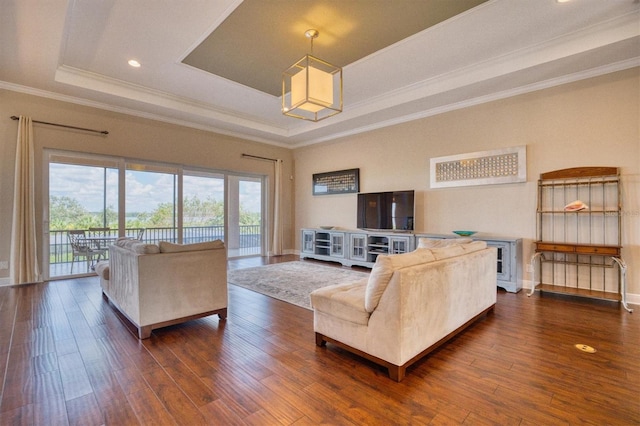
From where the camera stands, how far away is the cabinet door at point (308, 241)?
22.6ft

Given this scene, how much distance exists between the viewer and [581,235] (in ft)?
12.9

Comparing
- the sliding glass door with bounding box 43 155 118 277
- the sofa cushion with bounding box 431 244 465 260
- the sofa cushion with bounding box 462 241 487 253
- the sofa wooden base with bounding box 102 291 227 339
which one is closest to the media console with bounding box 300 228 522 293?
the sofa cushion with bounding box 462 241 487 253

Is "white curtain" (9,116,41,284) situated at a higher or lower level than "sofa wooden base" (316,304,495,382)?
higher

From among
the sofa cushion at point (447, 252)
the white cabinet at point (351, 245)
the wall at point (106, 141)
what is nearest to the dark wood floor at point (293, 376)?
the sofa cushion at point (447, 252)

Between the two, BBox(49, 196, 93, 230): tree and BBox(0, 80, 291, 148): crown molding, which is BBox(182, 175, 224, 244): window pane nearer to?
BBox(0, 80, 291, 148): crown molding

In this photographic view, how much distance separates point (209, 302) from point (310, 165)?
207 inches

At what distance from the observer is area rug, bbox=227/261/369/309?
4066 millimetres

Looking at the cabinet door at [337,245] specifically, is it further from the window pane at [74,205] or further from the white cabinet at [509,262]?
the window pane at [74,205]

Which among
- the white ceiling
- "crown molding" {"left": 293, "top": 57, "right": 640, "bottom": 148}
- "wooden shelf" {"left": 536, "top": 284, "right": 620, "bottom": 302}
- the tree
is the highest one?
the white ceiling

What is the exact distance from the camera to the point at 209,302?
3.05 meters

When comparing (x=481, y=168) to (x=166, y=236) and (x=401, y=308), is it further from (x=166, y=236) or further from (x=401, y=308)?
(x=166, y=236)

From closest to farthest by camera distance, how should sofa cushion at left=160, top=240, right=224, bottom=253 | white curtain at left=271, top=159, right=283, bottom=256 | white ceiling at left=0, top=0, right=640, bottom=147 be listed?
sofa cushion at left=160, top=240, right=224, bottom=253 → white ceiling at left=0, top=0, right=640, bottom=147 → white curtain at left=271, top=159, right=283, bottom=256

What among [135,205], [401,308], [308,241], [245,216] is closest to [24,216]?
Result: [135,205]

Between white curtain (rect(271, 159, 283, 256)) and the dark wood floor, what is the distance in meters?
4.48
